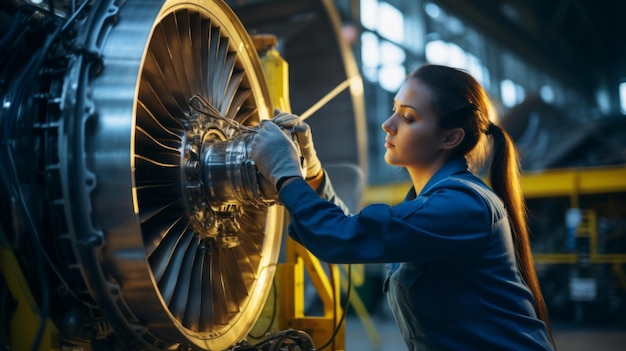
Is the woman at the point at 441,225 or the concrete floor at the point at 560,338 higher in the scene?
the woman at the point at 441,225

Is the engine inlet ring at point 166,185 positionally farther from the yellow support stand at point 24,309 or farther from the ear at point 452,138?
the ear at point 452,138

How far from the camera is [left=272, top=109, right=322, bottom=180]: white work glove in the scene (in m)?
1.54

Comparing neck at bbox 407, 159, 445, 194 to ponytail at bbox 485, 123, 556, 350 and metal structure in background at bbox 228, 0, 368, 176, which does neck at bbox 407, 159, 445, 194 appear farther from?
metal structure in background at bbox 228, 0, 368, 176

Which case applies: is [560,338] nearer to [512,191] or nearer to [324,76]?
[324,76]

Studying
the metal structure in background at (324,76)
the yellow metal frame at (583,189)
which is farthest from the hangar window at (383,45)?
the metal structure in background at (324,76)

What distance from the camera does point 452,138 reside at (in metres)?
1.47

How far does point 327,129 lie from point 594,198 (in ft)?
13.1

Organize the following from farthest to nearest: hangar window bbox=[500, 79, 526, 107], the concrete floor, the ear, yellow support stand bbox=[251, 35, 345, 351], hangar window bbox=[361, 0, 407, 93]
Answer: hangar window bbox=[500, 79, 526, 107] → hangar window bbox=[361, 0, 407, 93] → the concrete floor → yellow support stand bbox=[251, 35, 345, 351] → the ear

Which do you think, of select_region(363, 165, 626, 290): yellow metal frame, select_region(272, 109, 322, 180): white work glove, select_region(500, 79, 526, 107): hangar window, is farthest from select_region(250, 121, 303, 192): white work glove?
select_region(500, 79, 526, 107): hangar window

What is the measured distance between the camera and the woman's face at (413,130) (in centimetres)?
145

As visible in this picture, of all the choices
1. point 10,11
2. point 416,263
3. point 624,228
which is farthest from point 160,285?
point 624,228

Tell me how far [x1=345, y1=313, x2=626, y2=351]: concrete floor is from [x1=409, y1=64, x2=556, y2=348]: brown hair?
345 cm

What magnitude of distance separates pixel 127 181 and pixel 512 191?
38.0 inches

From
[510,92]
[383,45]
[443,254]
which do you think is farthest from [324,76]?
[510,92]
